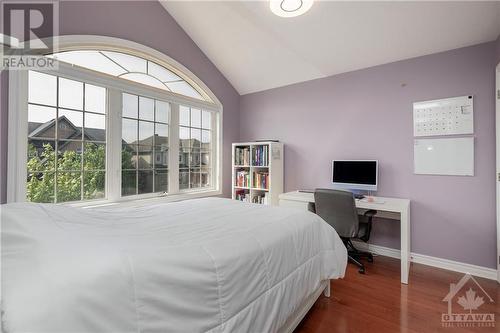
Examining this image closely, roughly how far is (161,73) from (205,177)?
5.42 ft

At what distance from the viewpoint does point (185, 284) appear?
0.87 m

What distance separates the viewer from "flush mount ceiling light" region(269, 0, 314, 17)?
1.93 meters

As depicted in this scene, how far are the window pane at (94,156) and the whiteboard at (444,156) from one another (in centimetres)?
355

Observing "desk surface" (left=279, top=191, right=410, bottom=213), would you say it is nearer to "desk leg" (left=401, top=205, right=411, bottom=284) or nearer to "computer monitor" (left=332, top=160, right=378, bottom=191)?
"desk leg" (left=401, top=205, right=411, bottom=284)

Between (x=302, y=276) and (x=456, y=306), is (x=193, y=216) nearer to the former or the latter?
(x=302, y=276)

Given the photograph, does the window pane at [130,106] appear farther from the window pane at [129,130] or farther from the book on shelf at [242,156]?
the book on shelf at [242,156]

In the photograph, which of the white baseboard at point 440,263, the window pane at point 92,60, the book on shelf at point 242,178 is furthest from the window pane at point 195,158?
the white baseboard at point 440,263

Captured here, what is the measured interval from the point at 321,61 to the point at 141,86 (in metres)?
2.27

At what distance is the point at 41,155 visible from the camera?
216cm

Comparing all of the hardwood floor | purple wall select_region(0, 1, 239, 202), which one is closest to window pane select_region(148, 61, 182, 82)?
purple wall select_region(0, 1, 239, 202)

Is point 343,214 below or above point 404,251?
above

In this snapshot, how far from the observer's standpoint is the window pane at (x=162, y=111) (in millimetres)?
3089

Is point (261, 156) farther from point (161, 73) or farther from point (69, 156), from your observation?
point (69, 156)

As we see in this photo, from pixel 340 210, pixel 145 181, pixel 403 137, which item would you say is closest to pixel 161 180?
pixel 145 181
